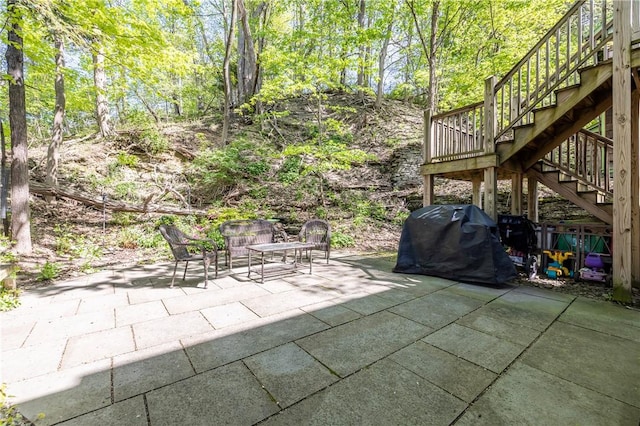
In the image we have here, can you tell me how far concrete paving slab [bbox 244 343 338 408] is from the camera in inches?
70.8

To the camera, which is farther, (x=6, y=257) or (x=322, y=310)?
(x=6, y=257)

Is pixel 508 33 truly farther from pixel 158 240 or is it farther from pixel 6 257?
pixel 6 257

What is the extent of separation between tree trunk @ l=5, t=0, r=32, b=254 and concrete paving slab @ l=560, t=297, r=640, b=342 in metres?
9.02

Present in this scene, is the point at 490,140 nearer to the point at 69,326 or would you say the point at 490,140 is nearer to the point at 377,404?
→ the point at 377,404

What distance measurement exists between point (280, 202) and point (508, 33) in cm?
891

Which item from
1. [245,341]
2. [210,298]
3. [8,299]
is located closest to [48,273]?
[8,299]

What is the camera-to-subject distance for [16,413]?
162 cm

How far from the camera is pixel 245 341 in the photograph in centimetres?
249

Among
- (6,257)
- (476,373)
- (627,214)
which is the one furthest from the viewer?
(6,257)

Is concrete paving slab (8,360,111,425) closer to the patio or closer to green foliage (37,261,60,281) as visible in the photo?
the patio

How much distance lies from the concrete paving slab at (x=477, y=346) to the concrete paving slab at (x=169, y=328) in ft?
7.20

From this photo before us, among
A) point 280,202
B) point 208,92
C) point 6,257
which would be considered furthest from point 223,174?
point 208,92

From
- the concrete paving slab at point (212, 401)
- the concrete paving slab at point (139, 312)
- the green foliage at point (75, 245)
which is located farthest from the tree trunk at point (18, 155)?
Answer: the concrete paving slab at point (212, 401)

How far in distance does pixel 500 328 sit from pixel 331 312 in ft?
5.59
